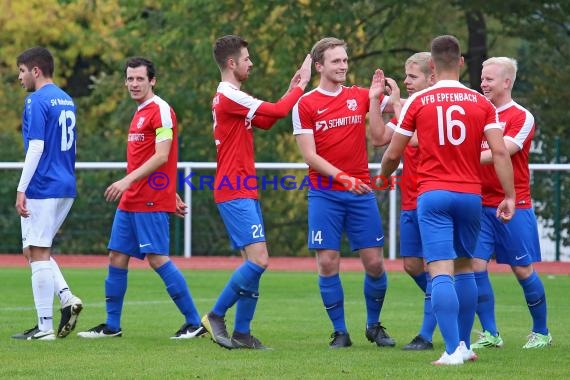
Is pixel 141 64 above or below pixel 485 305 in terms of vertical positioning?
above

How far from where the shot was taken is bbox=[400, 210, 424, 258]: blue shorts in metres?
9.90

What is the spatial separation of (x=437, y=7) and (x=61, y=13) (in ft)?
32.7

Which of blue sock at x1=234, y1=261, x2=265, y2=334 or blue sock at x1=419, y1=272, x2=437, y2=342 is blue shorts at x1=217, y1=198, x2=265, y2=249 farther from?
blue sock at x1=419, y1=272, x2=437, y2=342

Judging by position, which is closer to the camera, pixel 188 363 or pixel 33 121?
pixel 188 363

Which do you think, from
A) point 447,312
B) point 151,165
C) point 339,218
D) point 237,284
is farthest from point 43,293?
point 447,312

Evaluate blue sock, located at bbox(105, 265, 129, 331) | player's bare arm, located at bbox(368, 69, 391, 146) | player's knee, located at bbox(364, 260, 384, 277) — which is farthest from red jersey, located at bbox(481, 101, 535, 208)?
blue sock, located at bbox(105, 265, 129, 331)

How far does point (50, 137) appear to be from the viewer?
1008cm

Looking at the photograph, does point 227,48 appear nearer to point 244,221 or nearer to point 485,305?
point 244,221

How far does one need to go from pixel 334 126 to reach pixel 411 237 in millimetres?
1135

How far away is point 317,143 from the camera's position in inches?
377

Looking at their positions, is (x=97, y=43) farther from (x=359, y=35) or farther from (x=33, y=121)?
(x=33, y=121)

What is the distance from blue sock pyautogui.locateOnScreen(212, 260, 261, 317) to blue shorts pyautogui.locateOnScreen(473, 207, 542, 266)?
175cm

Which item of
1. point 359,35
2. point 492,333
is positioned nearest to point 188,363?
point 492,333

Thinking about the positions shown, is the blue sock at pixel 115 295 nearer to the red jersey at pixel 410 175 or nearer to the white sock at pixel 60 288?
the white sock at pixel 60 288
